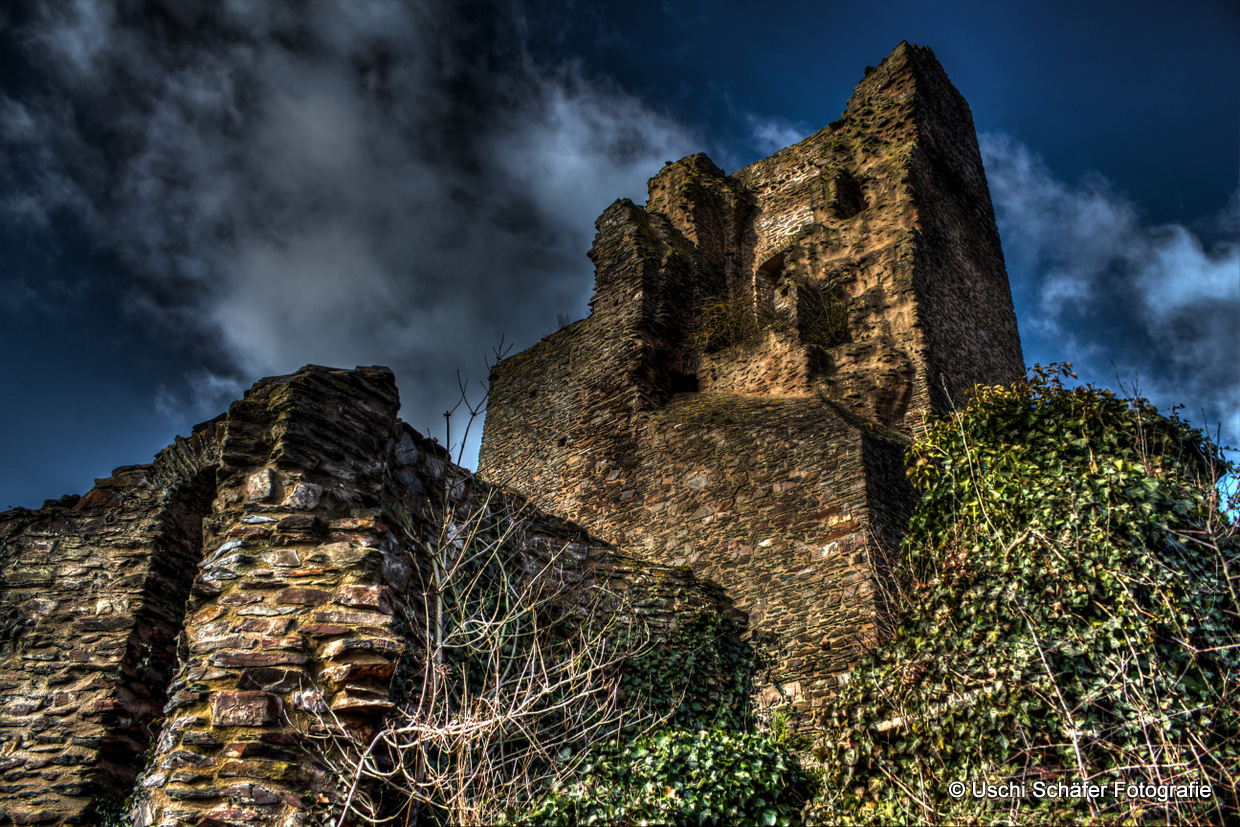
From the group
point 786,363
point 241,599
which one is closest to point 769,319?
point 786,363

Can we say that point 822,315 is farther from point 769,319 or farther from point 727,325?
point 727,325

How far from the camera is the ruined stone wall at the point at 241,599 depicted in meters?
4.48

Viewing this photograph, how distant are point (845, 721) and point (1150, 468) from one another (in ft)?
8.40

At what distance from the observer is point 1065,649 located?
4.80 meters

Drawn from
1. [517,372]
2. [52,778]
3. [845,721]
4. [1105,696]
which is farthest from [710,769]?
[517,372]

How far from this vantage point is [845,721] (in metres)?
5.43

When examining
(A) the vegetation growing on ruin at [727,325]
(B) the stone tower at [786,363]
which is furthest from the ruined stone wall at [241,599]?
(A) the vegetation growing on ruin at [727,325]

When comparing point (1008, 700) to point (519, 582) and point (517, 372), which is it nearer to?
point (519, 582)

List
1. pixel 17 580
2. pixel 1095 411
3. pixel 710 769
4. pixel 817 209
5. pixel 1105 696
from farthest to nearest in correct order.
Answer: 1. pixel 817 209
2. pixel 17 580
3. pixel 1095 411
4. pixel 710 769
5. pixel 1105 696

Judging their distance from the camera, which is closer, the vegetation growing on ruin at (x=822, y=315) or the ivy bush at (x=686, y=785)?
the ivy bush at (x=686, y=785)

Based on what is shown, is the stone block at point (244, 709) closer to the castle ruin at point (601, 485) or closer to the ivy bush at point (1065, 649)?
the castle ruin at point (601, 485)

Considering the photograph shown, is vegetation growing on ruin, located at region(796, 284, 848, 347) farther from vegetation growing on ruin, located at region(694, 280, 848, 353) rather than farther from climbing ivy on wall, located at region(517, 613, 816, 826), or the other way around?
climbing ivy on wall, located at region(517, 613, 816, 826)

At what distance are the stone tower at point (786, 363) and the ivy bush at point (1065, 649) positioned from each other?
8.57 feet

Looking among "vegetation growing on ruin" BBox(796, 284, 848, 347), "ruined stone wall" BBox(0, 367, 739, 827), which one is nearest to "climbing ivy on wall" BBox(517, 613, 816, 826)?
"ruined stone wall" BBox(0, 367, 739, 827)
